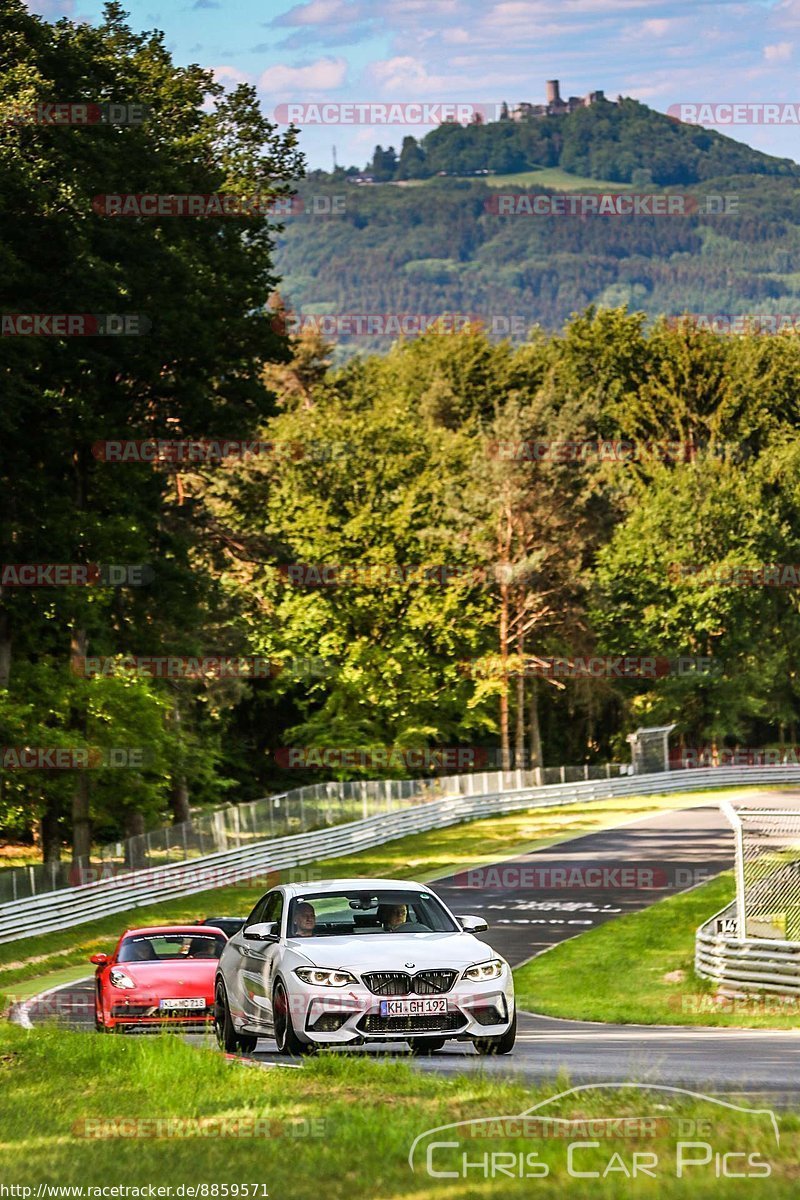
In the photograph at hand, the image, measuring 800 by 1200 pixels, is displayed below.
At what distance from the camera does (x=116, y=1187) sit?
7.76 metres

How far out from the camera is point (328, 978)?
13.0 meters

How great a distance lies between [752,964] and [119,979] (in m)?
9.88

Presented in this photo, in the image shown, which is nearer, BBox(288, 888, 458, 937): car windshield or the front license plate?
the front license plate

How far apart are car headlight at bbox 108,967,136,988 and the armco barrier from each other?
17290 mm

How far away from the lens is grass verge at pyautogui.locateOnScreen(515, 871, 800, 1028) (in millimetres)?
24062

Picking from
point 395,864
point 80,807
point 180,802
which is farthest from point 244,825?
point 180,802

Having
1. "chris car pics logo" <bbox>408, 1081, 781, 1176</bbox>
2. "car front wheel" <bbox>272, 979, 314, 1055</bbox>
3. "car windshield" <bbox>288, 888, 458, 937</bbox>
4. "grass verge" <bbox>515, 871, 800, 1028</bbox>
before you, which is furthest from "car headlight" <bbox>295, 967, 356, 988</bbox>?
"grass verge" <bbox>515, 871, 800, 1028</bbox>

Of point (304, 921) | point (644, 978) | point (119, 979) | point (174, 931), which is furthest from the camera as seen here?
point (644, 978)

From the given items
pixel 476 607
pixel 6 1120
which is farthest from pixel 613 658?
pixel 6 1120

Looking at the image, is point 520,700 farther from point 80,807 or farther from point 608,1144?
point 608,1144

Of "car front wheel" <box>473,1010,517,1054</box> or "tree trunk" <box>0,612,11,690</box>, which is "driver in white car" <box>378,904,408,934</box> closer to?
"car front wheel" <box>473,1010,517,1054</box>

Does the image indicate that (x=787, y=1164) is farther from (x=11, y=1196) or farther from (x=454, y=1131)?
(x=11, y=1196)

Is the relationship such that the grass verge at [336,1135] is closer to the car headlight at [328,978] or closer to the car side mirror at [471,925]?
the car headlight at [328,978]

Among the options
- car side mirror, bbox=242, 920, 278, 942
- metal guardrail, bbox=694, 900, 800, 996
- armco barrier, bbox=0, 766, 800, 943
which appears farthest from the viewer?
armco barrier, bbox=0, 766, 800, 943
